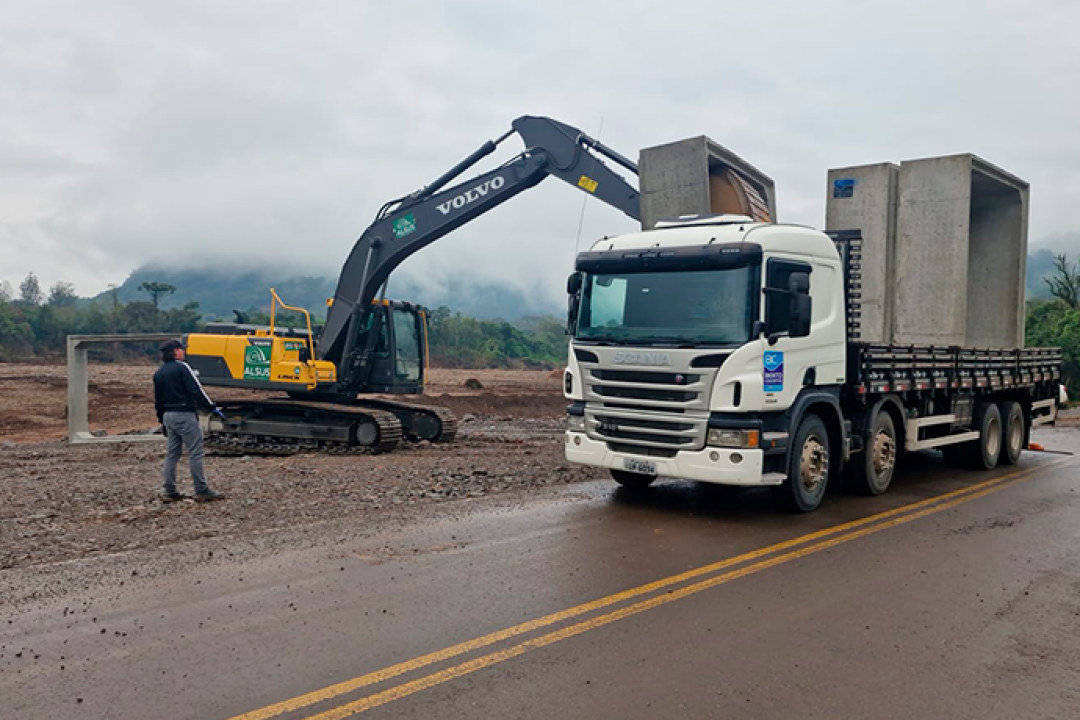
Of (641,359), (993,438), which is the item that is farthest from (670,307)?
(993,438)

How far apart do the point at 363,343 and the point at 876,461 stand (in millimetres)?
9260

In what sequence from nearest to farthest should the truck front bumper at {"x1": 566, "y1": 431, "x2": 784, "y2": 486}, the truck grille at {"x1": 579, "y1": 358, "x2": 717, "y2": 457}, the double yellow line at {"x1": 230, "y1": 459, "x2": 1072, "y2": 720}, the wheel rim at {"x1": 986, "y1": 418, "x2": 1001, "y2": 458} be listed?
the double yellow line at {"x1": 230, "y1": 459, "x2": 1072, "y2": 720}, the truck front bumper at {"x1": 566, "y1": 431, "x2": 784, "y2": 486}, the truck grille at {"x1": 579, "y1": 358, "x2": 717, "y2": 457}, the wheel rim at {"x1": 986, "y1": 418, "x2": 1001, "y2": 458}

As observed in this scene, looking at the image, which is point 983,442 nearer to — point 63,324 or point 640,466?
point 640,466

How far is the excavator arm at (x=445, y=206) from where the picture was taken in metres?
14.2

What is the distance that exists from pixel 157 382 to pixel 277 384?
511 centimetres

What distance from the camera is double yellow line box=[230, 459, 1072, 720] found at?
13.9ft

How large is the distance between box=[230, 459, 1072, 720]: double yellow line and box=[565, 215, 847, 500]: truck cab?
877 millimetres

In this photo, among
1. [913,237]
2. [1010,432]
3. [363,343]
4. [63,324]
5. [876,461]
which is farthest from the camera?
[63,324]

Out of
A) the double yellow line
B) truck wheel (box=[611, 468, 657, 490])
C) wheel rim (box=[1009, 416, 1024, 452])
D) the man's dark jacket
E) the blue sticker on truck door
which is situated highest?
the blue sticker on truck door

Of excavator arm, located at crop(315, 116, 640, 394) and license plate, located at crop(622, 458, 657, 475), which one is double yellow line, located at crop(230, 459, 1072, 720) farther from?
excavator arm, located at crop(315, 116, 640, 394)

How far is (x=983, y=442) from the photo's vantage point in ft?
42.0

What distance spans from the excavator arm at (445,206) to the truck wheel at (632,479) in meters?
4.95

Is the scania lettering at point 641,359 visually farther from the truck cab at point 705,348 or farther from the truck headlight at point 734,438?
the truck headlight at point 734,438

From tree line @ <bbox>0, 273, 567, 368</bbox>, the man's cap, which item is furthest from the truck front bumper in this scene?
tree line @ <bbox>0, 273, 567, 368</bbox>
